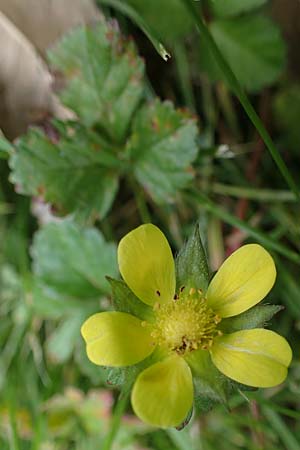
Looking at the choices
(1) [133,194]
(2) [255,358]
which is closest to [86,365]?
(1) [133,194]

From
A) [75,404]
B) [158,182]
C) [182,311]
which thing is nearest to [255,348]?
[182,311]

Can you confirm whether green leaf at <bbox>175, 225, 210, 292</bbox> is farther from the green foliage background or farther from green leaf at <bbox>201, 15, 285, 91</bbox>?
green leaf at <bbox>201, 15, 285, 91</bbox>

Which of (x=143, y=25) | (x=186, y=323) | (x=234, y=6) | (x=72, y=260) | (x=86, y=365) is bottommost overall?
(x=86, y=365)

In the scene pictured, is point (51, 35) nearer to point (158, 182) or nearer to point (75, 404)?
point (158, 182)

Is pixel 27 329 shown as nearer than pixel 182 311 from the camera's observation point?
No

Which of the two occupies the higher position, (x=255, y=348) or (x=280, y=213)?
(x=255, y=348)

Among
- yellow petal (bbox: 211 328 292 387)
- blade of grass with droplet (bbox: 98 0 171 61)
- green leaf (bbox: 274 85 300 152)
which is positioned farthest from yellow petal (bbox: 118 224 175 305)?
green leaf (bbox: 274 85 300 152)

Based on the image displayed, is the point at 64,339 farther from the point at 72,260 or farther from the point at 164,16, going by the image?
the point at 164,16
